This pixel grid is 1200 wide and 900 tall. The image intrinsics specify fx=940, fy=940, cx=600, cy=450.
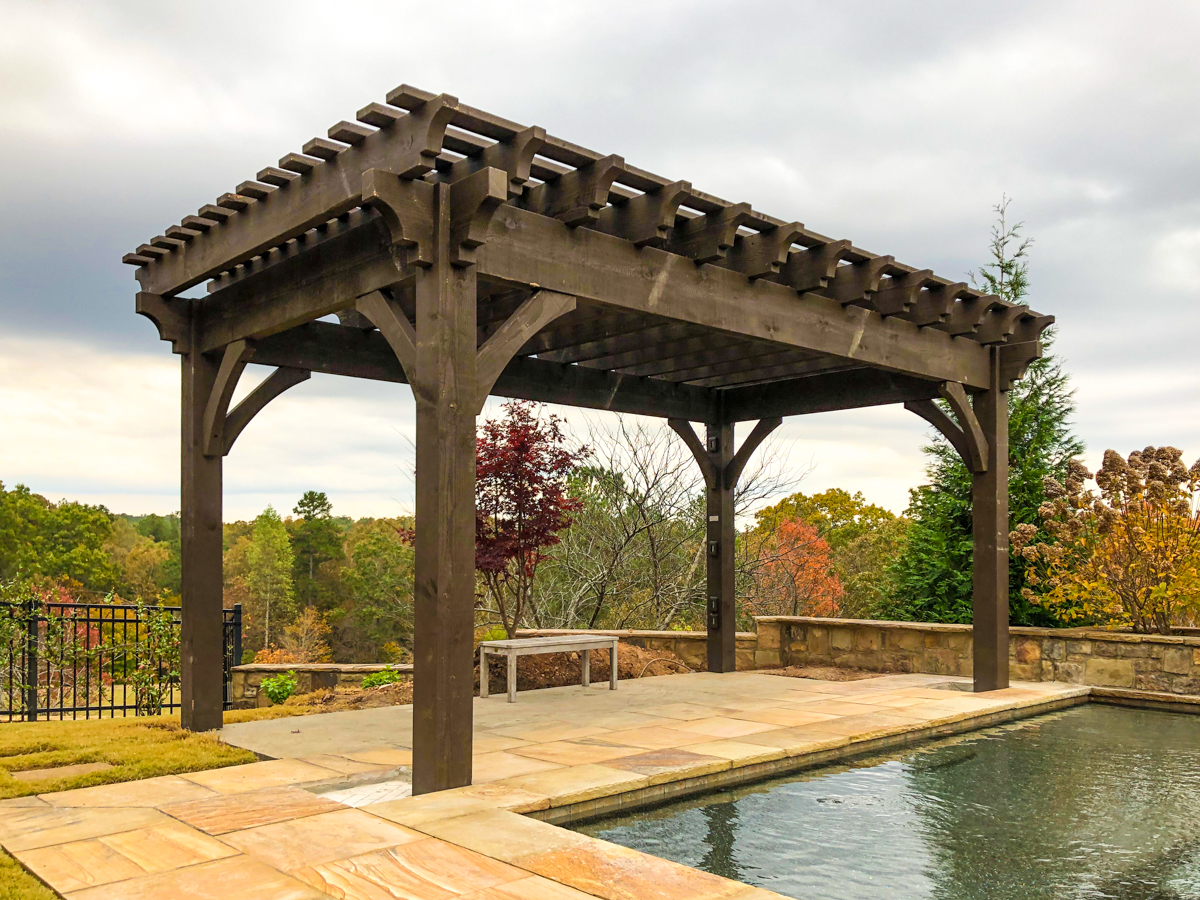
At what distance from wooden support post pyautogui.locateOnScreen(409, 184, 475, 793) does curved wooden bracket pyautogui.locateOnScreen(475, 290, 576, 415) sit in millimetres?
68

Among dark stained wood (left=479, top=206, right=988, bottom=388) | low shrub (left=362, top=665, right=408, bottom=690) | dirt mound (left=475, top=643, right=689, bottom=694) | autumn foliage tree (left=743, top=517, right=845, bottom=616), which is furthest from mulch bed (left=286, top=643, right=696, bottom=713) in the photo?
autumn foliage tree (left=743, top=517, right=845, bottom=616)

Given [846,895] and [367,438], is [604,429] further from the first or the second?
[846,895]

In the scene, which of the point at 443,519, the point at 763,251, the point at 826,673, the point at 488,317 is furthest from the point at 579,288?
the point at 826,673

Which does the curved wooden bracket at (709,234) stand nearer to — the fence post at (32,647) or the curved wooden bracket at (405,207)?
the curved wooden bracket at (405,207)

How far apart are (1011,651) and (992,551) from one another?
1643mm

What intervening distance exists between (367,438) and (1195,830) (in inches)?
701

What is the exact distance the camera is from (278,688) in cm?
913

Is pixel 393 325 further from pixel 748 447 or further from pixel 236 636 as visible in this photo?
pixel 236 636

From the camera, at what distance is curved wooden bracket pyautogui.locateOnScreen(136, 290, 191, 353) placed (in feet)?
20.4

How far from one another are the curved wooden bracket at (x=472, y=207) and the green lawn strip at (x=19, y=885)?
9.56 ft

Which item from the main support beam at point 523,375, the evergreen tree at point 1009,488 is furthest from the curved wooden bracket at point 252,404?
the evergreen tree at point 1009,488

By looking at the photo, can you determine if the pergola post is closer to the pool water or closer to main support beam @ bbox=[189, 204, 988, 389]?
main support beam @ bbox=[189, 204, 988, 389]

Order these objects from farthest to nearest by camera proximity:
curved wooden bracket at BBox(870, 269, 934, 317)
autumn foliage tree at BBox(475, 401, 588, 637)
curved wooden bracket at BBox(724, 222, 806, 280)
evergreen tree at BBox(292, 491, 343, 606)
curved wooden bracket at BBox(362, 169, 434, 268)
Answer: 1. evergreen tree at BBox(292, 491, 343, 606)
2. autumn foliage tree at BBox(475, 401, 588, 637)
3. curved wooden bracket at BBox(870, 269, 934, 317)
4. curved wooden bracket at BBox(724, 222, 806, 280)
5. curved wooden bracket at BBox(362, 169, 434, 268)

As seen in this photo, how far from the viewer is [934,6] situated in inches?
262
